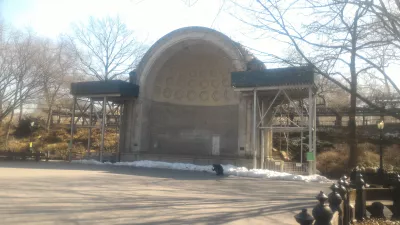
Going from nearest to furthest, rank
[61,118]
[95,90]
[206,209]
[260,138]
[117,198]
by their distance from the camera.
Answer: [206,209] → [117,198] → [260,138] → [95,90] → [61,118]

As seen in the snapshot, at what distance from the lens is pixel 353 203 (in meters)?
7.95

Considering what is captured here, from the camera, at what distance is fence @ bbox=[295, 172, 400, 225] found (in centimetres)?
427

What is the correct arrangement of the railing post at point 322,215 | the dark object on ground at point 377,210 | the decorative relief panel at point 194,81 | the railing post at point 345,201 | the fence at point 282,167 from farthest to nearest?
the decorative relief panel at point 194,81 → the fence at point 282,167 → the dark object on ground at point 377,210 → the railing post at point 345,201 → the railing post at point 322,215

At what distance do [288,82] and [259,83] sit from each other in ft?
5.96

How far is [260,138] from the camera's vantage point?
915 inches

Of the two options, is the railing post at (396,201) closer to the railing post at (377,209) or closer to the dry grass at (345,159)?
the railing post at (377,209)

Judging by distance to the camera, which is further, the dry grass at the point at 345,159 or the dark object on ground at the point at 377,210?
the dry grass at the point at 345,159

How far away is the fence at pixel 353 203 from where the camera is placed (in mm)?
4270

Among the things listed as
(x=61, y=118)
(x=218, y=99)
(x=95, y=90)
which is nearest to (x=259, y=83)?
(x=218, y=99)

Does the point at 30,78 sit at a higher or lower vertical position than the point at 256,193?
higher

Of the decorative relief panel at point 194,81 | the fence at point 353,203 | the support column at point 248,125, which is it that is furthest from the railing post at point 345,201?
the decorative relief panel at point 194,81

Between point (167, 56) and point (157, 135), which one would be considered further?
point (157, 135)

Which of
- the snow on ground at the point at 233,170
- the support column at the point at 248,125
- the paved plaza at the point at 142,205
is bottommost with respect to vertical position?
the snow on ground at the point at 233,170

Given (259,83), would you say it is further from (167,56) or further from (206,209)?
(206,209)
